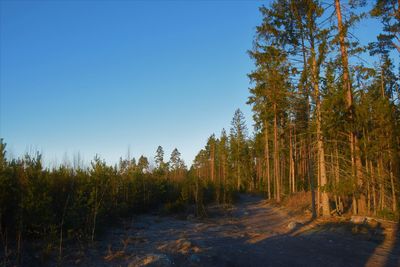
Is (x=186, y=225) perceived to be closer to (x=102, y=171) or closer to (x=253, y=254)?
(x=102, y=171)

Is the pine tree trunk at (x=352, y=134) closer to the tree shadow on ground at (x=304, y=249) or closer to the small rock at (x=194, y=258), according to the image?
the tree shadow on ground at (x=304, y=249)

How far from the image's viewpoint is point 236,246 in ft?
26.9

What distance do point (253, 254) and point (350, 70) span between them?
10.6 metres

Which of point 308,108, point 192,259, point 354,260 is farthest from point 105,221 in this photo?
point 308,108

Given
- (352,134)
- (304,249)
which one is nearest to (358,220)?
(352,134)

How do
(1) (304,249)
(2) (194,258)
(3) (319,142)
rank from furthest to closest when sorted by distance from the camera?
(3) (319,142), (1) (304,249), (2) (194,258)

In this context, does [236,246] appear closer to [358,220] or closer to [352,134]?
[358,220]

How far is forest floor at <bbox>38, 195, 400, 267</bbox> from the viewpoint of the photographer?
265 inches

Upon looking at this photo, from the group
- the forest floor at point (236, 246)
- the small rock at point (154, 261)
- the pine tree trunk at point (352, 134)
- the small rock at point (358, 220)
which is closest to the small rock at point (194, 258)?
the forest floor at point (236, 246)

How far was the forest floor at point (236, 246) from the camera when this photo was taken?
674cm

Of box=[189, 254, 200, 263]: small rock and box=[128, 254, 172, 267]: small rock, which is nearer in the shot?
box=[128, 254, 172, 267]: small rock

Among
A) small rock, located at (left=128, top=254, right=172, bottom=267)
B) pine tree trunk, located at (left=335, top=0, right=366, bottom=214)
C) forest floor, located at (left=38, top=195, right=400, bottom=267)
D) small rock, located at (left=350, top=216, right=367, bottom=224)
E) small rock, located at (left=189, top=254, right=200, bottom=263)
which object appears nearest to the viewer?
small rock, located at (left=128, top=254, right=172, bottom=267)

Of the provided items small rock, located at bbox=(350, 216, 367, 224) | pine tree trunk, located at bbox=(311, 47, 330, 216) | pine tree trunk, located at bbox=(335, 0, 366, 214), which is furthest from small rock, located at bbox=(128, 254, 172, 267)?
pine tree trunk, located at bbox=(335, 0, 366, 214)

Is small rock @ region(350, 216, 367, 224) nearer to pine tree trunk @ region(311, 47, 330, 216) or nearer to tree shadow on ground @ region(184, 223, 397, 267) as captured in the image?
tree shadow on ground @ region(184, 223, 397, 267)
